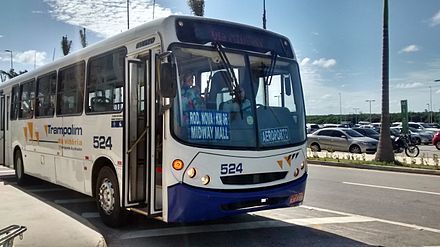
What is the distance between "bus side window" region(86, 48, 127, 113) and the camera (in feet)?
22.8

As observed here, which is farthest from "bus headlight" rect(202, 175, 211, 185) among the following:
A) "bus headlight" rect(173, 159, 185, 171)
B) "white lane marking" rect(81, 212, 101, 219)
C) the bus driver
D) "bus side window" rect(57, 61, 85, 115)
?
"bus side window" rect(57, 61, 85, 115)

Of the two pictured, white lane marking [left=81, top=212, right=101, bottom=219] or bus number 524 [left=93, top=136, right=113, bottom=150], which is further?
white lane marking [left=81, top=212, right=101, bottom=219]

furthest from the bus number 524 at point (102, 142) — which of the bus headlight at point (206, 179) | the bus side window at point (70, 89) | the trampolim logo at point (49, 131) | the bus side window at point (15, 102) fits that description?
the bus side window at point (15, 102)

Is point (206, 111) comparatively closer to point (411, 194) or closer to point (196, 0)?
point (411, 194)

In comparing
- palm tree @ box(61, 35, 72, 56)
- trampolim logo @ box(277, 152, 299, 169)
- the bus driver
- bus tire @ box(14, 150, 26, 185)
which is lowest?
bus tire @ box(14, 150, 26, 185)

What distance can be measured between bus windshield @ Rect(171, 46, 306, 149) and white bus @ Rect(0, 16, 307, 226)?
0.01m

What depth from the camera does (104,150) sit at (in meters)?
7.22

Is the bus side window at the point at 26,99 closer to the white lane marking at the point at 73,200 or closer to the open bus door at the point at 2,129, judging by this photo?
the open bus door at the point at 2,129

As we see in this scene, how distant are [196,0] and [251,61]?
62.3ft

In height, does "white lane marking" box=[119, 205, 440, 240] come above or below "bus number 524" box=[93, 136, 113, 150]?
below

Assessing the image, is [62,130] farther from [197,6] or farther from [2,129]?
[197,6]

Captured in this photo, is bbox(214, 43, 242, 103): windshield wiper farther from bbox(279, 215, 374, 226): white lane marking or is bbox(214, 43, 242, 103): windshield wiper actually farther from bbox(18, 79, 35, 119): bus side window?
bbox(18, 79, 35, 119): bus side window

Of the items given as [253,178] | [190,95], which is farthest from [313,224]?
[190,95]

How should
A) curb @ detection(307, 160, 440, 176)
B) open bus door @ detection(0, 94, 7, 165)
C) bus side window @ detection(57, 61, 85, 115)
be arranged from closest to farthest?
bus side window @ detection(57, 61, 85, 115)
open bus door @ detection(0, 94, 7, 165)
curb @ detection(307, 160, 440, 176)
